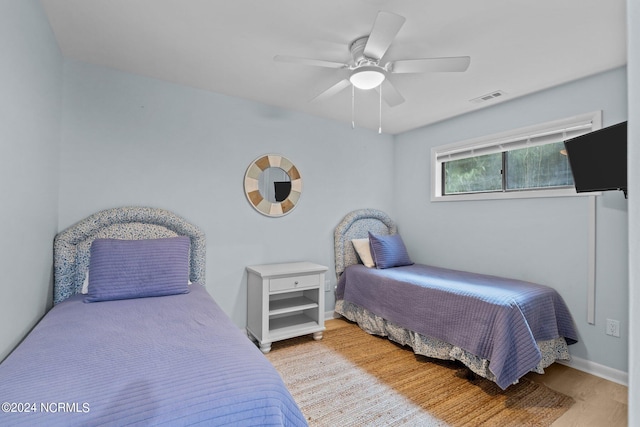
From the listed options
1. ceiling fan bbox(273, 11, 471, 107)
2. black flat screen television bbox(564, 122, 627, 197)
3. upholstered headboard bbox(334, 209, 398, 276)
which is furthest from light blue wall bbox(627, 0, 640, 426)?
upholstered headboard bbox(334, 209, 398, 276)

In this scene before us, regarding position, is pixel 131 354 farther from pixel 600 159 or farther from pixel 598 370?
pixel 598 370

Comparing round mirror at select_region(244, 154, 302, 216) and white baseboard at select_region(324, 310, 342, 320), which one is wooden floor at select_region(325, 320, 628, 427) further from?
round mirror at select_region(244, 154, 302, 216)

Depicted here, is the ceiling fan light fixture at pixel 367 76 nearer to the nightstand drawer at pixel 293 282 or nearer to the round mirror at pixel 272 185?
the round mirror at pixel 272 185

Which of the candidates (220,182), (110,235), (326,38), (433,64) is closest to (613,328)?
(433,64)

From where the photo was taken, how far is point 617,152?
1.81 m

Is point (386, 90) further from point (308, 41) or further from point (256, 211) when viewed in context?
point (256, 211)

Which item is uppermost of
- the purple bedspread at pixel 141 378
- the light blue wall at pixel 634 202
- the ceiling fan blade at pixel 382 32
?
the ceiling fan blade at pixel 382 32

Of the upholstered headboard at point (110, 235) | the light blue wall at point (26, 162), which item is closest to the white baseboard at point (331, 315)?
the upholstered headboard at point (110, 235)

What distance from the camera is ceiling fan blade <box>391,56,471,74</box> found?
1741 mm

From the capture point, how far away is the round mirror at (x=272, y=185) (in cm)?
302

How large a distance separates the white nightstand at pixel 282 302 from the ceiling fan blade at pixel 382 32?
74.1 inches

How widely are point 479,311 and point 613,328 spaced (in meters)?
1.04

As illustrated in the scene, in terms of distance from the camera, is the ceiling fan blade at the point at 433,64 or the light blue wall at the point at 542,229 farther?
the light blue wall at the point at 542,229

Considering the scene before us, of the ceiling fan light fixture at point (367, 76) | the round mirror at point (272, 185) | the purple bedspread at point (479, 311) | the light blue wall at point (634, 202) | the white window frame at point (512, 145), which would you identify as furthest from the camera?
the round mirror at point (272, 185)
